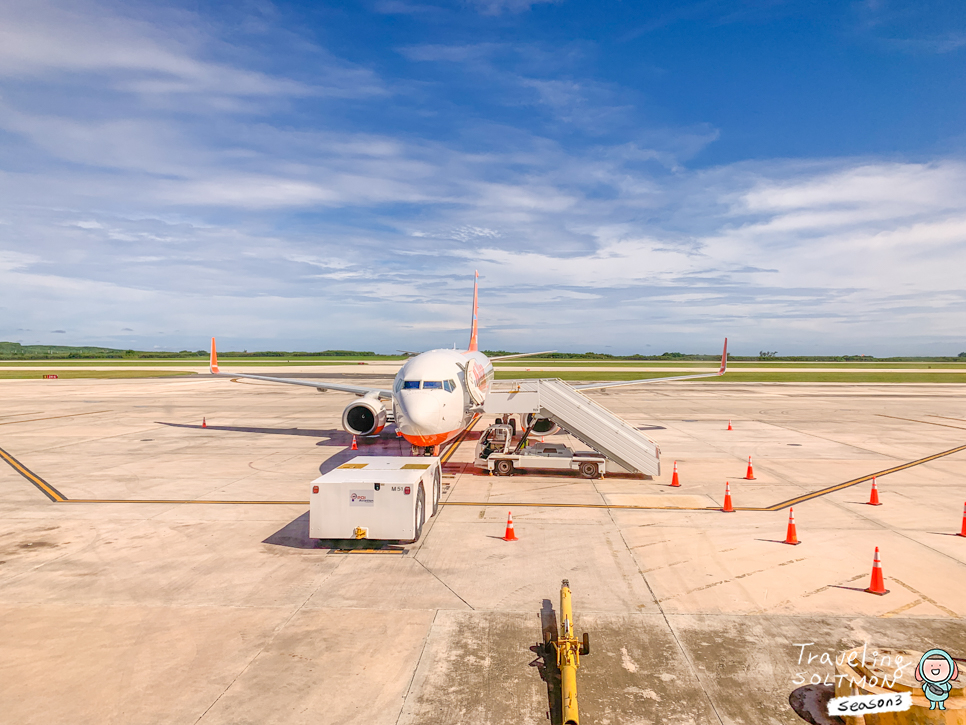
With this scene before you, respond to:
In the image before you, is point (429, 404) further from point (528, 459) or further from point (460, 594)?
point (460, 594)

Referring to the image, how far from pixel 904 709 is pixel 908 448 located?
83.5ft

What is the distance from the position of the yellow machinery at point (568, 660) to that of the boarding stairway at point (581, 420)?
1154 cm

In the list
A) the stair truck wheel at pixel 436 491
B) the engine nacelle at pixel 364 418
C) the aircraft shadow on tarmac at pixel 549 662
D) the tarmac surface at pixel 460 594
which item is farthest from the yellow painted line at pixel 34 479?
the aircraft shadow on tarmac at pixel 549 662

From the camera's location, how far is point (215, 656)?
8.49 meters

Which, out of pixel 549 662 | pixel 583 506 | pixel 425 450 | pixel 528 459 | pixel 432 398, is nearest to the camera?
pixel 549 662

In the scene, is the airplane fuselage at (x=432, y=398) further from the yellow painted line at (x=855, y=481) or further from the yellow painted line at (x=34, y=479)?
the yellow painted line at (x=34, y=479)

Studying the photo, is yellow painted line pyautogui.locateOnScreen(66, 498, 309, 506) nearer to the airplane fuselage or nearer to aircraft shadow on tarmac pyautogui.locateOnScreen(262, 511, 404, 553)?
aircraft shadow on tarmac pyautogui.locateOnScreen(262, 511, 404, 553)

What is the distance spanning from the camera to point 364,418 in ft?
82.3

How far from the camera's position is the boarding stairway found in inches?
784

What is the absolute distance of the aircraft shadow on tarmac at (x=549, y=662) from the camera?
23.8ft

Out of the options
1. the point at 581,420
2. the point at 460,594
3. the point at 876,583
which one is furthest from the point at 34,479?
the point at 876,583

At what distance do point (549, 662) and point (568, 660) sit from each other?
2.44 ft

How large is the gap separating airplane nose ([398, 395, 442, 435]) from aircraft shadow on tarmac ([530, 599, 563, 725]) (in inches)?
418

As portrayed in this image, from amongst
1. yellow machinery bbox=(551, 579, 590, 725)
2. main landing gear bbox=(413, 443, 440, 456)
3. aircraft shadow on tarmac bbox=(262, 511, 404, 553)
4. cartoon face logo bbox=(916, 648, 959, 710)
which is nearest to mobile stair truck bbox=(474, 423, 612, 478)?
main landing gear bbox=(413, 443, 440, 456)
